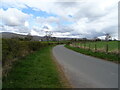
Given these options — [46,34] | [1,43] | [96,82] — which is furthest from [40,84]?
[46,34]

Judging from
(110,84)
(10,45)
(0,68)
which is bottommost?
(110,84)

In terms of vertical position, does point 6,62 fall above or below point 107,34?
below

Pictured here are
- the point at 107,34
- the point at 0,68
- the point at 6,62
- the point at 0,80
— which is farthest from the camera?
the point at 107,34

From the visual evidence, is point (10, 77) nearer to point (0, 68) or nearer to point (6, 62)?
point (0, 68)

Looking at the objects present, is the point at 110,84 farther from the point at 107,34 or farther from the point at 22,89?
the point at 107,34

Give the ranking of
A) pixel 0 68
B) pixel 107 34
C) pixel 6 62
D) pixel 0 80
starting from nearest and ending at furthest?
pixel 0 80 → pixel 0 68 → pixel 6 62 → pixel 107 34

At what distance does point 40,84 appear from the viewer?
604 centimetres

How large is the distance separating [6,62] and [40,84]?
3355mm

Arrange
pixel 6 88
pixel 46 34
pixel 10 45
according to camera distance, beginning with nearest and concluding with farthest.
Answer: pixel 6 88
pixel 10 45
pixel 46 34

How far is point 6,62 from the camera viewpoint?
27.1ft

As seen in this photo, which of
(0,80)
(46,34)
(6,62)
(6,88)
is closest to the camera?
(6,88)

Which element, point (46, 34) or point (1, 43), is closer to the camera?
point (1, 43)

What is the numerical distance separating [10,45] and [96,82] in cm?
639

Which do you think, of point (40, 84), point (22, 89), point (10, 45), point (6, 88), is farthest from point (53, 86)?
point (10, 45)
